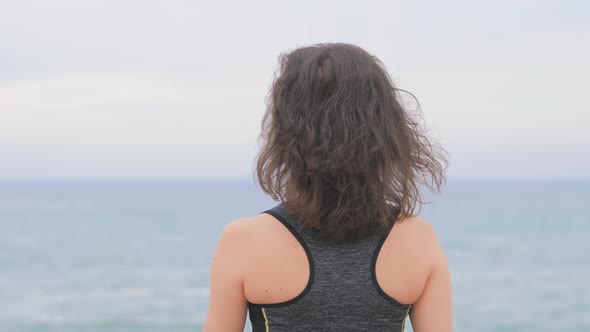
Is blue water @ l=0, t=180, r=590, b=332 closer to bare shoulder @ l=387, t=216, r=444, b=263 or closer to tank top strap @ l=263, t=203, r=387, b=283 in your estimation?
bare shoulder @ l=387, t=216, r=444, b=263

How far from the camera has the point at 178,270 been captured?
1021 inches

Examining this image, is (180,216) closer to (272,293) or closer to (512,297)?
(512,297)

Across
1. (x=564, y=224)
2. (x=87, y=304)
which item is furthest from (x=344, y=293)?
(x=564, y=224)

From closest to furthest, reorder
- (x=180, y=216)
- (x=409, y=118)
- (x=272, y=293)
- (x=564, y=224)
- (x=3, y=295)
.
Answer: (x=272, y=293)
(x=409, y=118)
(x=3, y=295)
(x=564, y=224)
(x=180, y=216)

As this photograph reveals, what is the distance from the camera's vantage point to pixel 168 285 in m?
23.1

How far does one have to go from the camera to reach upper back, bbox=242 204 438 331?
1600 mm

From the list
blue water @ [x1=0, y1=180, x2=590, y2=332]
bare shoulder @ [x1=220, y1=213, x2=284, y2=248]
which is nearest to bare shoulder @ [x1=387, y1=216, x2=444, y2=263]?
bare shoulder @ [x1=220, y1=213, x2=284, y2=248]

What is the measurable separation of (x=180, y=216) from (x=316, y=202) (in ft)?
157

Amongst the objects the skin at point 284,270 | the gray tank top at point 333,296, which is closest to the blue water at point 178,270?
the skin at point 284,270

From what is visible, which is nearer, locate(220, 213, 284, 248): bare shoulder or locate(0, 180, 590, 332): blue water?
locate(220, 213, 284, 248): bare shoulder

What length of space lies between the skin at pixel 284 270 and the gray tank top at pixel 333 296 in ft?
0.05

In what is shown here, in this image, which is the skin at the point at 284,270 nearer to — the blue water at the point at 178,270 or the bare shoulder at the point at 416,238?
the bare shoulder at the point at 416,238

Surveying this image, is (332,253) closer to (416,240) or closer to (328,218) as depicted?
(328,218)

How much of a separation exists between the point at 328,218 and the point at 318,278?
121 millimetres
